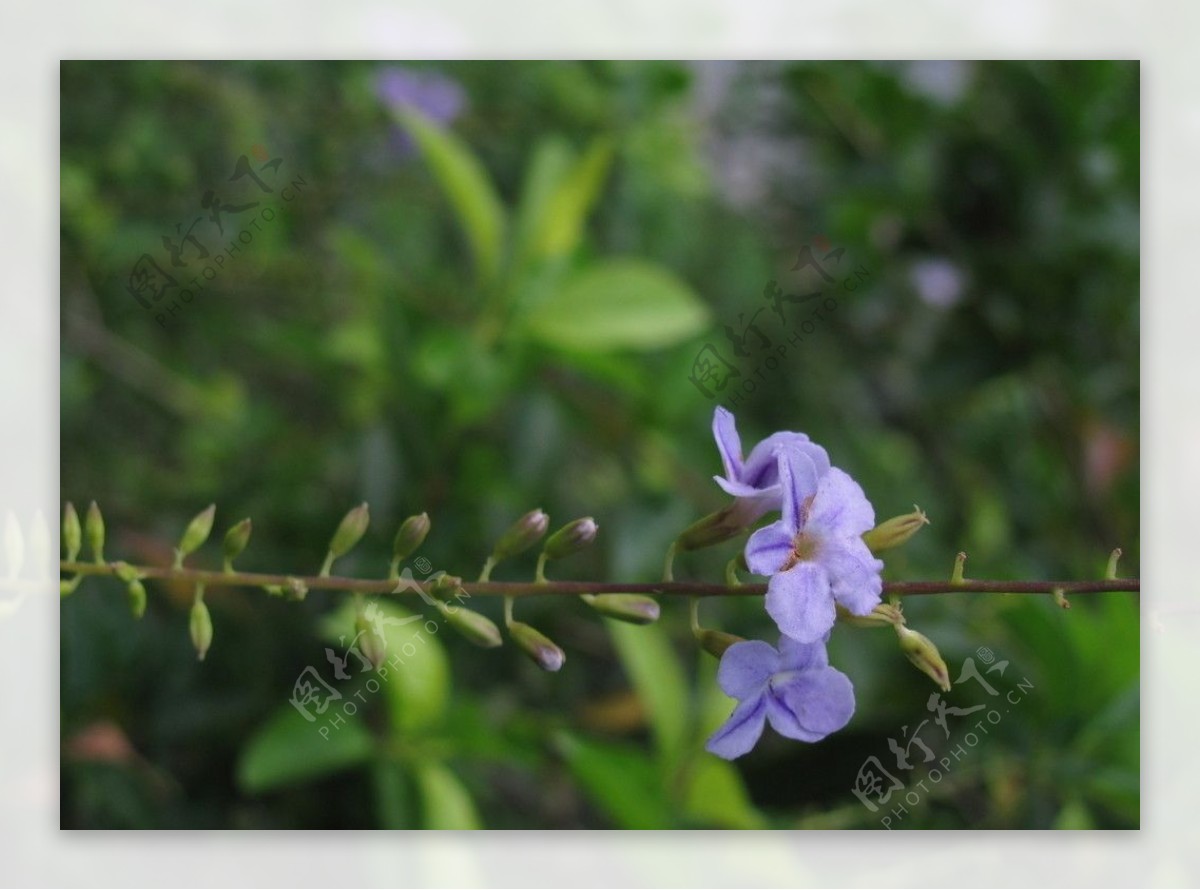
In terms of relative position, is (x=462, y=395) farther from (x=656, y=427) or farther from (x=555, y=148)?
(x=555, y=148)

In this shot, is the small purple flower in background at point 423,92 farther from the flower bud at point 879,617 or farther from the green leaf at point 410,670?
the flower bud at point 879,617

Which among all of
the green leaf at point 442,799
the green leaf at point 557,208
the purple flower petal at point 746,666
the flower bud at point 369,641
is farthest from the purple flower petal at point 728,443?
the green leaf at point 557,208

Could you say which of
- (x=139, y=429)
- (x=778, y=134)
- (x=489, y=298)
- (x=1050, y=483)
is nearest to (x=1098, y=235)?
(x=1050, y=483)

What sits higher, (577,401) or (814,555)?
(577,401)

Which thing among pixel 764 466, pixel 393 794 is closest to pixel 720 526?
pixel 764 466

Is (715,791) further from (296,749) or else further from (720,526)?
(720,526)

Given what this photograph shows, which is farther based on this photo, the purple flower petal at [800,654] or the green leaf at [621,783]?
the green leaf at [621,783]
